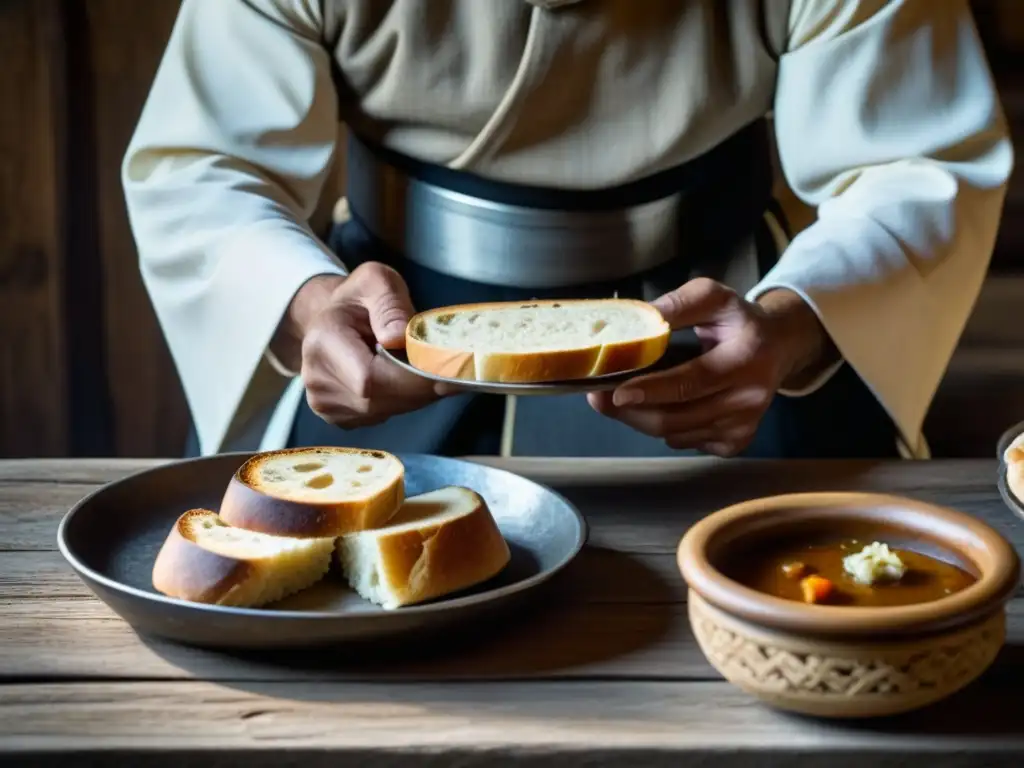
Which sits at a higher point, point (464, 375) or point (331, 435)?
point (464, 375)

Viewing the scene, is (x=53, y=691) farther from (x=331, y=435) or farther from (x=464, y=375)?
(x=331, y=435)

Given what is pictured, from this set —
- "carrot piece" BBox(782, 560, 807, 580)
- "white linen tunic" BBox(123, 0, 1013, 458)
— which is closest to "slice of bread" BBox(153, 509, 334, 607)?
"carrot piece" BBox(782, 560, 807, 580)

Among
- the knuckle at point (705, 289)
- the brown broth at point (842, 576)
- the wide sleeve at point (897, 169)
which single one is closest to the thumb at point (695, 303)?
the knuckle at point (705, 289)

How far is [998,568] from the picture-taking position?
646mm

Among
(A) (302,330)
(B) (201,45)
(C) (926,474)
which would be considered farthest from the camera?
(B) (201,45)

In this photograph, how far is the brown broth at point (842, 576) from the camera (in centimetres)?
65

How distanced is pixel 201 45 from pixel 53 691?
890 millimetres

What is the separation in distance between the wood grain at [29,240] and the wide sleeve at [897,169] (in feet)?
4.05

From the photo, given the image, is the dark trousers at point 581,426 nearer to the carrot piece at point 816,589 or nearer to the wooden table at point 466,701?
the wooden table at point 466,701

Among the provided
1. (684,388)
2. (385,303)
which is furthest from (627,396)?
(385,303)

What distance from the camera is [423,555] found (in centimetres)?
76

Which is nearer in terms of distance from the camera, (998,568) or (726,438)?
(998,568)

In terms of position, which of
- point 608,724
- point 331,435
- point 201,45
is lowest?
point 331,435

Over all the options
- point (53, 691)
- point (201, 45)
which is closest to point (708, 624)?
point (53, 691)
